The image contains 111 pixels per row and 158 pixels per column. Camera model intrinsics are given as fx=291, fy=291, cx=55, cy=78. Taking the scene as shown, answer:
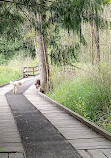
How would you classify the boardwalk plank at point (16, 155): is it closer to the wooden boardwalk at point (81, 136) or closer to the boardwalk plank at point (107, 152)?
the wooden boardwalk at point (81, 136)

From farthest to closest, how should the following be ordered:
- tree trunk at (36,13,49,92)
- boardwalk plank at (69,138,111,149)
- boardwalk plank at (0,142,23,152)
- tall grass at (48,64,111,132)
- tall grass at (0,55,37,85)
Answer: tall grass at (0,55,37,85) → tree trunk at (36,13,49,92) → tall grass at (48,64,111,132) → boardwalk plank at (69,138,111,149) → boardwalk plank at (0,142,23,152)

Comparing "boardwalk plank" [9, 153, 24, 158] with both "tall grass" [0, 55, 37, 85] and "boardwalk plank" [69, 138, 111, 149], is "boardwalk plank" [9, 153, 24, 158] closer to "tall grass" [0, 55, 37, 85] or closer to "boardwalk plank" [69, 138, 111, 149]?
"boardwalk plank" [69, 138, 111, 149]

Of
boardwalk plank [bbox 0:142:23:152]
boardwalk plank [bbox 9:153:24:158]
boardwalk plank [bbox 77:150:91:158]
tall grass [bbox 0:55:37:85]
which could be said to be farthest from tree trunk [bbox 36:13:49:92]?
boardwalk plank [bbox 9:153:24:158]

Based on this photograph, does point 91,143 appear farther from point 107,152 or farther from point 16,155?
point 16,155

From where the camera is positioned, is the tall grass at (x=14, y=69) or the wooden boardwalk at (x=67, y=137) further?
the tall grass at (x=14, y=69)

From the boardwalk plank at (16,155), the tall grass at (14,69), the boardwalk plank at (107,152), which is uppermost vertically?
the boardwalk plank at (16,155)

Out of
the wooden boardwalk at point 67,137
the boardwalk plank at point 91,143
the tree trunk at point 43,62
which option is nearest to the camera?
the wooden boardwalk at point 67,137

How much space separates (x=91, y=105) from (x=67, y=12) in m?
2.93

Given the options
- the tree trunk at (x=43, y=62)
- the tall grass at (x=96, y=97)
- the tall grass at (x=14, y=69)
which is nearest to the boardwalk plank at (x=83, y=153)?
the tall grass at (x=96, y=97)

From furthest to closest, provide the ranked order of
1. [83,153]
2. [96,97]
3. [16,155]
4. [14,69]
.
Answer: [14,69] → [96,97] → [83,153] → [16,155]

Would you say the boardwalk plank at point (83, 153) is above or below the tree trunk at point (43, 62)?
below

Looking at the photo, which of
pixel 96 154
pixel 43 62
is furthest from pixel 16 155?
pixel 43 62

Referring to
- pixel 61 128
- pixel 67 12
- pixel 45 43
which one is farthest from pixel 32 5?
pixel 45 43

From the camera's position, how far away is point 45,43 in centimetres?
1371
